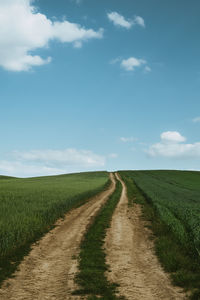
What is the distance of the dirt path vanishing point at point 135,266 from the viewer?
816 cm

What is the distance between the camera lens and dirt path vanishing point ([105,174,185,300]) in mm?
8164

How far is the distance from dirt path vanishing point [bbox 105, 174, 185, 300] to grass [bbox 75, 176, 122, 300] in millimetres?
334

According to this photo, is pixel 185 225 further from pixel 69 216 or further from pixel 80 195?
pixel 80 195

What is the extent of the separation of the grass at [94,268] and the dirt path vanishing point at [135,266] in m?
0.33

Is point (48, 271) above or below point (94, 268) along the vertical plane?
below

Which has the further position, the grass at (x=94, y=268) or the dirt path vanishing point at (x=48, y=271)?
the dirt path vanishing point at (x=48, y=271)

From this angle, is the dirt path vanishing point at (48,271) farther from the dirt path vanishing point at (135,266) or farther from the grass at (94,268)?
the dirt path vanishing point at (135,266)

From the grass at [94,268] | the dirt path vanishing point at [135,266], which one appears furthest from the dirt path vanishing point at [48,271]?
the dirt path vanishing point at [135,266]

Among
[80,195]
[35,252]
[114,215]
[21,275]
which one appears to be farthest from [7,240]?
[80,195]

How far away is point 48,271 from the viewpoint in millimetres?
10203

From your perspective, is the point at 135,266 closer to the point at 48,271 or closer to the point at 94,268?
the point at 94,268

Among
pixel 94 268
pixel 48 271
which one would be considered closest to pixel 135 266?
pixel 94 268

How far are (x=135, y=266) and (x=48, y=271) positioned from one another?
3633 millimetres

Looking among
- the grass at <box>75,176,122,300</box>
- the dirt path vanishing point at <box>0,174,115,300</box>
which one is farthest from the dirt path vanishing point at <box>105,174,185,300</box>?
the dirt path vanishing point at <box>0,174,115,300</box>
